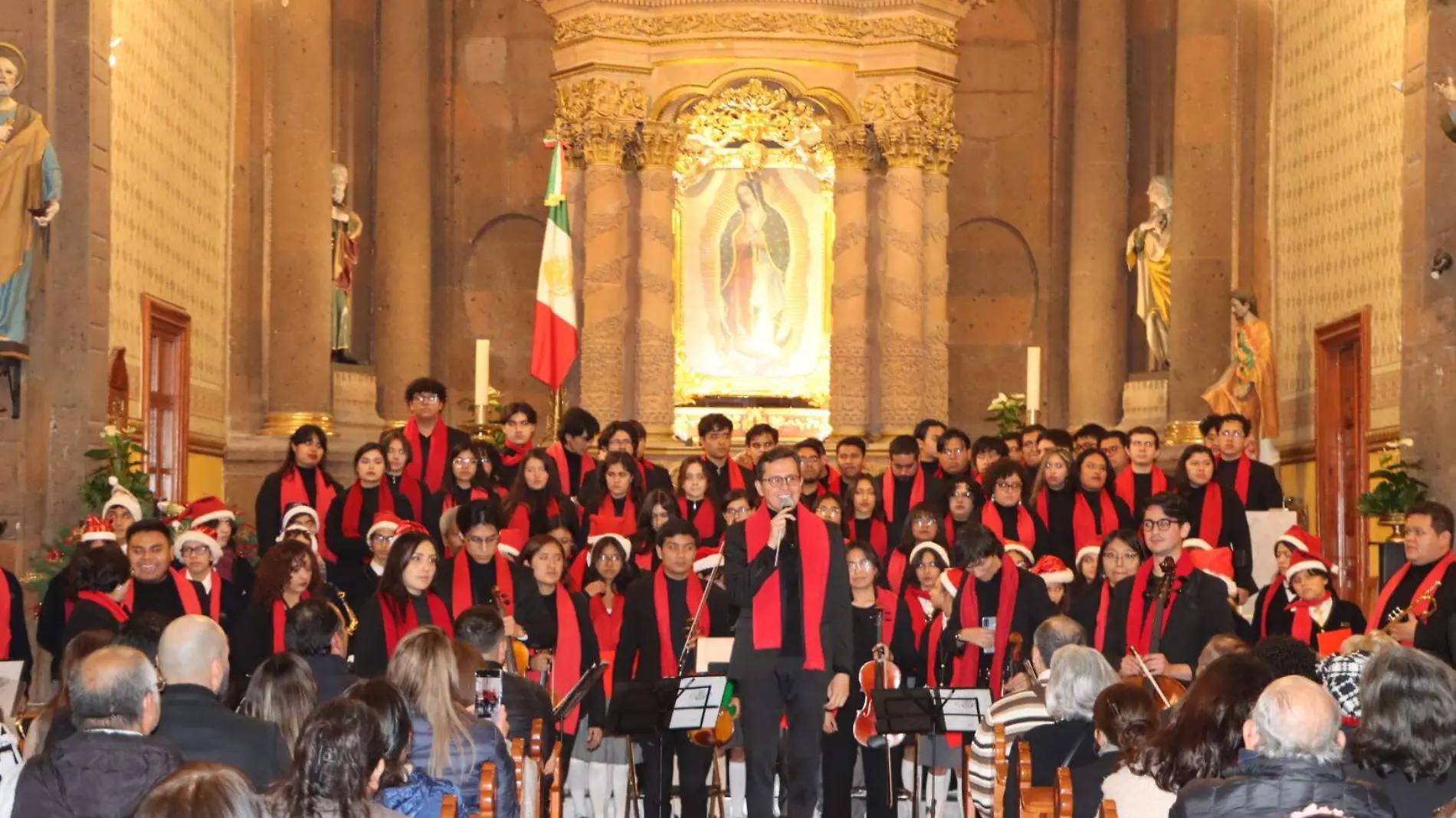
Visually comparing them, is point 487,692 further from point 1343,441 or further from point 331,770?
point 1343,441

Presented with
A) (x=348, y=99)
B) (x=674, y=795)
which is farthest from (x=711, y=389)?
(x=674, y=795)

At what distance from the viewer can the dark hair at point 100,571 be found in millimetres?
10180

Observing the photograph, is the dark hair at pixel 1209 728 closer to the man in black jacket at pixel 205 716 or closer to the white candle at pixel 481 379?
the man in black jacket at pixel 205 716

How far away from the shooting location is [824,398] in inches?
770

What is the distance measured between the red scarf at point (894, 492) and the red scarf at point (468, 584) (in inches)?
159

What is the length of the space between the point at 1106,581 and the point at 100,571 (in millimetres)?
4967

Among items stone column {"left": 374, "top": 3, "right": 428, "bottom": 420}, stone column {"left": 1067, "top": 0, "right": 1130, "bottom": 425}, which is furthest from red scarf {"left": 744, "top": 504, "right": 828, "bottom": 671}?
stone column {"left": 374, "top": 3, "right": 428, "bottom": 420}

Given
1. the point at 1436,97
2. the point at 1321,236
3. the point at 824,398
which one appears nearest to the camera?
the point at 1436,97

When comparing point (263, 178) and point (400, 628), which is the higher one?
point (263, 178)

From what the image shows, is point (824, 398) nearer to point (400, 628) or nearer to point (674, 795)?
point (674, 795)

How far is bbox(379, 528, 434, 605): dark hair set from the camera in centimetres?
1016

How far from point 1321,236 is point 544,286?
654 centimetres

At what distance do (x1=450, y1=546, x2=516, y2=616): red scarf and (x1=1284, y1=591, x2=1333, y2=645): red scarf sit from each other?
4.17 m

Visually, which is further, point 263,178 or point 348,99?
point 348,99
